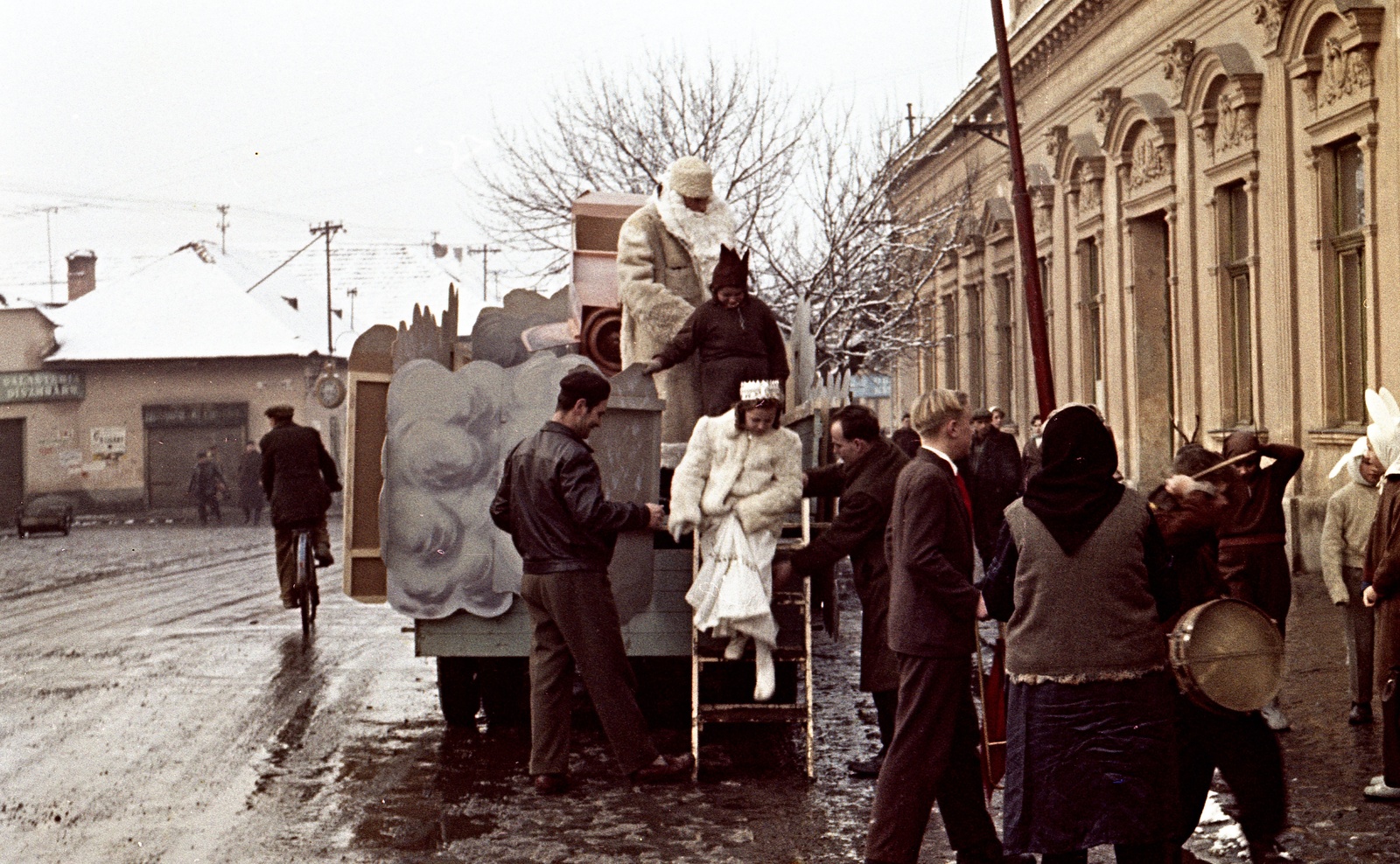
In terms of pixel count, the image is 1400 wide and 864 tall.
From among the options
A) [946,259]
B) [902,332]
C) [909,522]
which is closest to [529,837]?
[909,522]

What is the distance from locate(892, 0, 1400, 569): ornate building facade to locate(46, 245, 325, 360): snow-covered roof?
23679mm

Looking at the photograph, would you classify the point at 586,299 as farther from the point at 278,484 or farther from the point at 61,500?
the point at 61,500

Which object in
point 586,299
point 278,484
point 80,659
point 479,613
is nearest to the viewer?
point 479,613

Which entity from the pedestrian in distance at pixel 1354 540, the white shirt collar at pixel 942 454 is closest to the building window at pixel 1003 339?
the pedestrian in distance at pixel 1354 540

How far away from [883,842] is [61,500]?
34.7m

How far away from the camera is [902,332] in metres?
36.8

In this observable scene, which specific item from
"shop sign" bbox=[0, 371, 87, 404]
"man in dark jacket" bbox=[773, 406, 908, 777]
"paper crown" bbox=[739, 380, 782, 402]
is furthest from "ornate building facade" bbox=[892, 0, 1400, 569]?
"shop sign" bbox=[0, 371, 87, 404]

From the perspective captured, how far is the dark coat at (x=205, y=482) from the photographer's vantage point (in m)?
42.6

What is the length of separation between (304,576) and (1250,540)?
25.9ft

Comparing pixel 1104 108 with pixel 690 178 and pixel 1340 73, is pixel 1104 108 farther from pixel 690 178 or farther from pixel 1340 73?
pixel 690 178

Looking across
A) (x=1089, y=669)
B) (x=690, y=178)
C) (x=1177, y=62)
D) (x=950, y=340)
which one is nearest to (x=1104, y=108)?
(x=1177, y=62)

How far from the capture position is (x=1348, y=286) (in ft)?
58.9

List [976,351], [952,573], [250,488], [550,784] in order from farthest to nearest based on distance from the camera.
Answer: [250,488] < [976,351] < [550,784] < [952,573]

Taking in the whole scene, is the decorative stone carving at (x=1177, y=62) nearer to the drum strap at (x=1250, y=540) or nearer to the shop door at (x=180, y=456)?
the drum strap at (x=1250, y=540)
